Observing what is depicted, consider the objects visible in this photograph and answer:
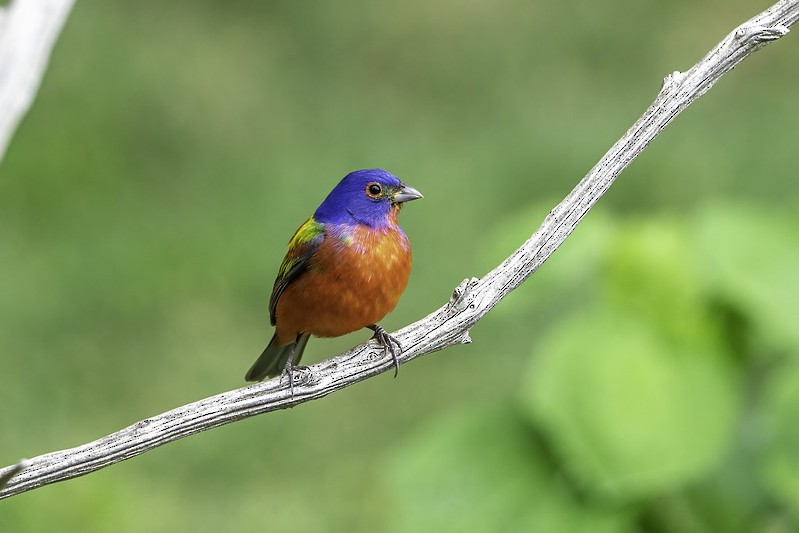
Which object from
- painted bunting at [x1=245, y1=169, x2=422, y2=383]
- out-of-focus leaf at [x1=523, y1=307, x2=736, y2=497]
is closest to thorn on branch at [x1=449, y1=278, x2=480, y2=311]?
painted bunting at [x1=245, y1=169, x2=422, y2=383]

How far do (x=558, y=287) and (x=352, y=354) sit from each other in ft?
7.17

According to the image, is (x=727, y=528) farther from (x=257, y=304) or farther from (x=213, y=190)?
(x=213, y=190)

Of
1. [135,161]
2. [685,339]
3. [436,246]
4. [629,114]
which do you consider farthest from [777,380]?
[135,161]

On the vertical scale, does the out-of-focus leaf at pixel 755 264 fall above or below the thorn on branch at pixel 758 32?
above

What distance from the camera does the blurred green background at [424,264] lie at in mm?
5156

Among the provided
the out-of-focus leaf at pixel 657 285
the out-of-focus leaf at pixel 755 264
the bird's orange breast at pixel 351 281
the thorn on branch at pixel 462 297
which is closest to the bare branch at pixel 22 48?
the bird's orange breast at pixel 351 281

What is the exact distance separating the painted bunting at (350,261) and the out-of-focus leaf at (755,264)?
2.09 meters

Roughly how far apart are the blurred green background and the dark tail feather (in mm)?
1409

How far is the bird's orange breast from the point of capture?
3.40 m

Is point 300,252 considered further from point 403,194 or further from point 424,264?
point 424,264

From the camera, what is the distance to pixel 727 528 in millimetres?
5316

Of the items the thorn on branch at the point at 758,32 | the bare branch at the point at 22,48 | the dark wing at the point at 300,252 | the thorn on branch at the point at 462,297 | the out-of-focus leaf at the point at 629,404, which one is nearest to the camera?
the thorn on branch at the point at 758,32

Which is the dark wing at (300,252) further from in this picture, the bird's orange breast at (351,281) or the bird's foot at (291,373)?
the bird's foot at (291,373)

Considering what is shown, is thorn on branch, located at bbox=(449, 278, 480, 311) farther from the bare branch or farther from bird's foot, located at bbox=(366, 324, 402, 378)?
the bare branch
